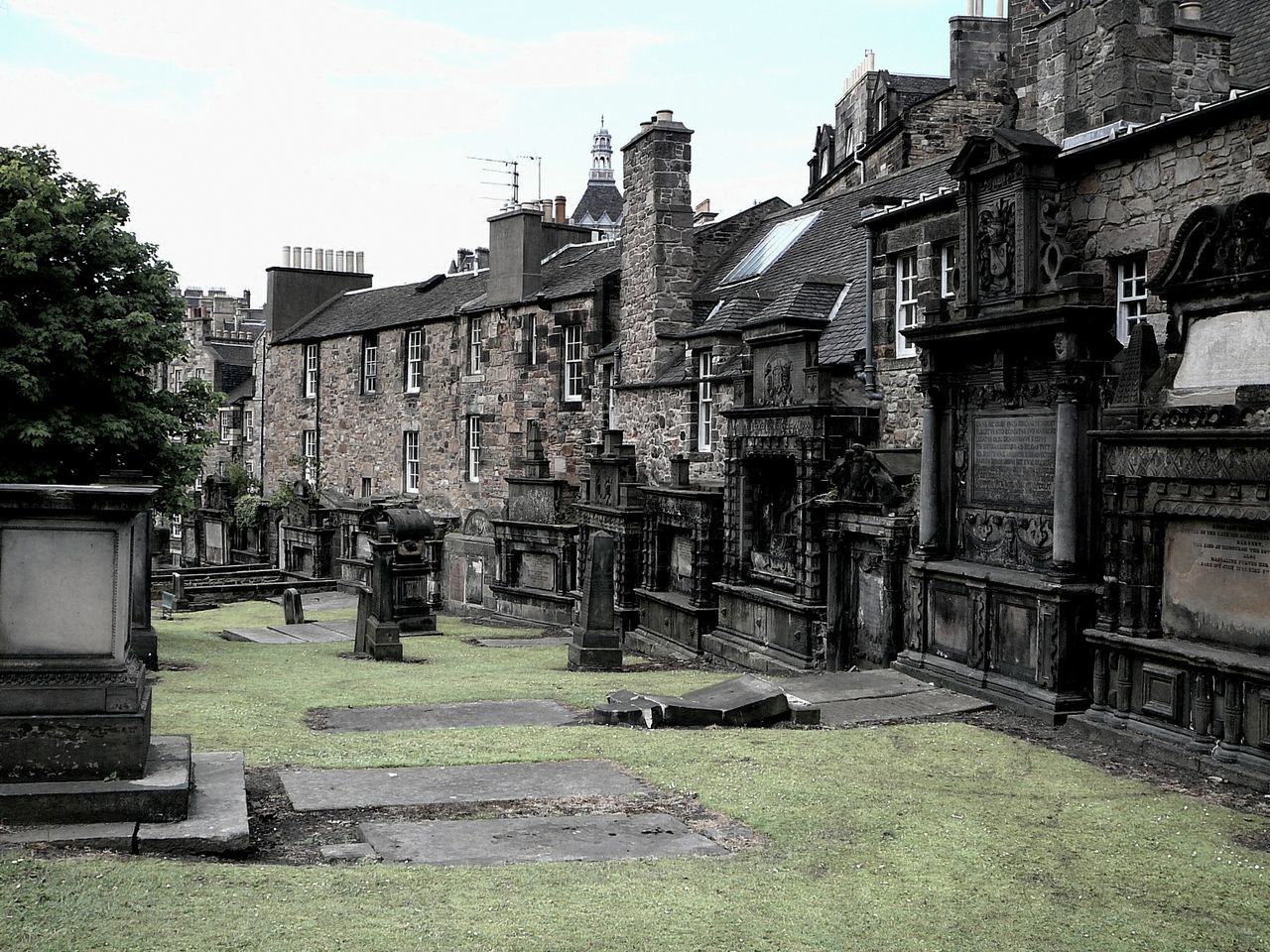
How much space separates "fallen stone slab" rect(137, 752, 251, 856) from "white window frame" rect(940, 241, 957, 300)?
35.3ft

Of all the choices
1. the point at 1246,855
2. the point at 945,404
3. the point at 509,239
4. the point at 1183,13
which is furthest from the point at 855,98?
the point at 1246,855

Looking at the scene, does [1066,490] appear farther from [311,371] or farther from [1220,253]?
[311,371]

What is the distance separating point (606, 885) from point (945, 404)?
8371 millimetres

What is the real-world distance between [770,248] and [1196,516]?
53.5 feet

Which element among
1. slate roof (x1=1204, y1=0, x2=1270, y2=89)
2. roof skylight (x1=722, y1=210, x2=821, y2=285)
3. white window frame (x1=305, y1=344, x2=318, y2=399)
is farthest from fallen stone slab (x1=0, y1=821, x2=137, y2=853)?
white window frame (x1=305, y1=344, x2=318, y2=399)

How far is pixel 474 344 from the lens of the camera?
1318 inches

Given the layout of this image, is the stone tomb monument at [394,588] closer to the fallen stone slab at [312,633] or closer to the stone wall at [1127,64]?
the fallen stone slab at [312,633]

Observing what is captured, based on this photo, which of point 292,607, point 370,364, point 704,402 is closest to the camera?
point 704,402

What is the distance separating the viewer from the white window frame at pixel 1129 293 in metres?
11.6

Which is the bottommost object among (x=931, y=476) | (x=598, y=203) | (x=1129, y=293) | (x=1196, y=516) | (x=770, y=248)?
(x=1196, y=516)

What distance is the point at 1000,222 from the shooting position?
38.3ft

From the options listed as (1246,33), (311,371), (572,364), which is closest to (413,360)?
(311,371)

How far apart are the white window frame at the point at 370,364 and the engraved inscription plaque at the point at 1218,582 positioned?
1236 inches

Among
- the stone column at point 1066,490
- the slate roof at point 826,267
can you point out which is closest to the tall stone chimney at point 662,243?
the slate roof at point 826,267
